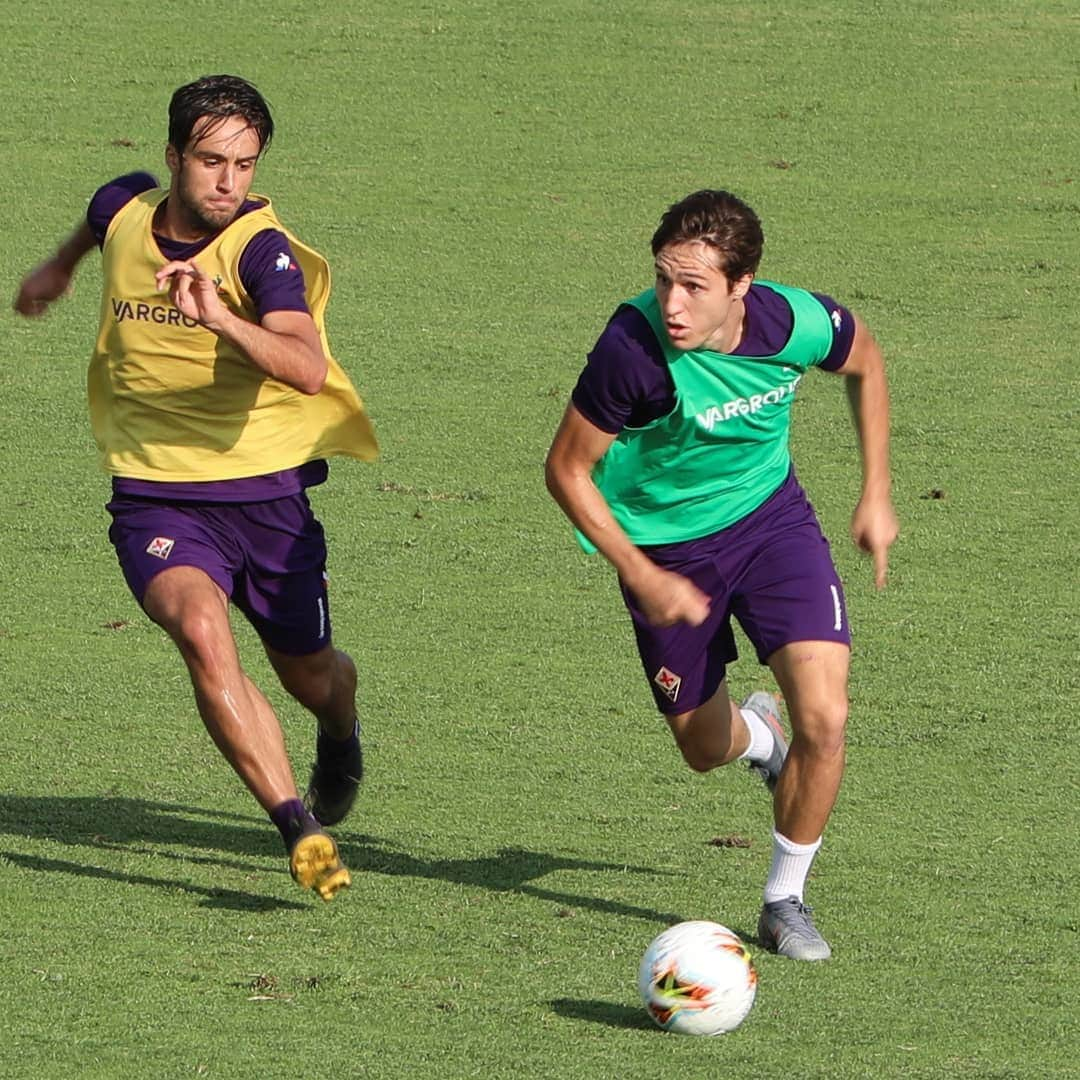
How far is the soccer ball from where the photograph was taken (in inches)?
208

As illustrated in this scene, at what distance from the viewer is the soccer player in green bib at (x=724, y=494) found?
5.85 metres

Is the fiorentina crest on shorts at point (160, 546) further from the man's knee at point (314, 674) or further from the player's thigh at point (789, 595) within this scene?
the player's thigh at point (789, 595)

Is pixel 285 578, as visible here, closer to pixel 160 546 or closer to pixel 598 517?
pixel 160 546

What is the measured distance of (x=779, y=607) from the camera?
6.16 metres

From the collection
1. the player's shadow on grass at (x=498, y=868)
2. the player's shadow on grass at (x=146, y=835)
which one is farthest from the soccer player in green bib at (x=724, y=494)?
the player's shadow on grass at (x=146, y=835)

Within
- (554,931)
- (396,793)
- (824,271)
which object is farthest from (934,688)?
(824,271)

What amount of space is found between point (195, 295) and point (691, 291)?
52.5 inches

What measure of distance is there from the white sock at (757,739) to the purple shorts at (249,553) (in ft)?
4.39

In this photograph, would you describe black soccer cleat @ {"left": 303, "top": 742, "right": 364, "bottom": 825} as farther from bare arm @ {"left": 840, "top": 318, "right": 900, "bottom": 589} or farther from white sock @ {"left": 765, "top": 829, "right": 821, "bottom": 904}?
bare arm @ {"left": 840, "top": 318, "right": 900, "bottom": 589}

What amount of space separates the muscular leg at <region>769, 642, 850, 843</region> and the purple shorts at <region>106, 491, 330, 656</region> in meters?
1.47

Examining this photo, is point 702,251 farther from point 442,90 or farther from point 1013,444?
point 442,90

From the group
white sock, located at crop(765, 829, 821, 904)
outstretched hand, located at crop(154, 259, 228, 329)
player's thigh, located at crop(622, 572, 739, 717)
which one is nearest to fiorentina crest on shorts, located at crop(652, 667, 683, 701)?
player's thigh, located at crop(622, 572, 739, 717)

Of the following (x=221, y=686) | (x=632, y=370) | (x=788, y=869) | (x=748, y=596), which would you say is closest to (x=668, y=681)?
(x=748, y=596)

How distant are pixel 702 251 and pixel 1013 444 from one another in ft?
21.1
